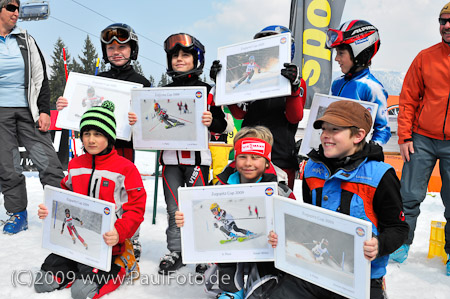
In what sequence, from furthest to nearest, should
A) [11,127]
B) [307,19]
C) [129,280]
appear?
[307,19], [11,127], [129,280]

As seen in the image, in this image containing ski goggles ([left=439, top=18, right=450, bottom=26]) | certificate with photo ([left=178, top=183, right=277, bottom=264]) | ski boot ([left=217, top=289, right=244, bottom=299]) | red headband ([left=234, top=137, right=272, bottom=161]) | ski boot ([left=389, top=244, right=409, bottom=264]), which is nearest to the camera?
certificate with photo ([left=178, top=183, right=277, bottom=264])

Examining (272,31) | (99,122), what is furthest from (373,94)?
(99,122)

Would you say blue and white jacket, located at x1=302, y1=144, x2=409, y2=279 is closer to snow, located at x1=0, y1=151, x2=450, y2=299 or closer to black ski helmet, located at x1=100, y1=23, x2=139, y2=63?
snow, located at x1=0, y1=151, x2=450, y2=299

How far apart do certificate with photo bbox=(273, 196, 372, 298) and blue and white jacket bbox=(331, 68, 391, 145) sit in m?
1.22

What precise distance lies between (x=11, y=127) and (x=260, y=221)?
2.99 metres

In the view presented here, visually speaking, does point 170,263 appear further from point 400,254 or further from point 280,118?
point 400,254

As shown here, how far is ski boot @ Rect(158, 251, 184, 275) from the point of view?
2939mm

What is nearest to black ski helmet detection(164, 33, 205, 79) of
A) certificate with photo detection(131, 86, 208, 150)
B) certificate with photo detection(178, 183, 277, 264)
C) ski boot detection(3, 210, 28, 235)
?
certificate with photo detection(131, 86, 208, 150)

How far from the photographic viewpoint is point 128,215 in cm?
258

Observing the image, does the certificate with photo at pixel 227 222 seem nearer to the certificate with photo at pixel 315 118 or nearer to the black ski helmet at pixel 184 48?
the certificate with photo at pixel 315 118

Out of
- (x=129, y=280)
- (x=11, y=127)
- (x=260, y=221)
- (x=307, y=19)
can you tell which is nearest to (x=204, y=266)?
(x=129, y=280)

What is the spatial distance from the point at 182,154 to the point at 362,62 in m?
1.63

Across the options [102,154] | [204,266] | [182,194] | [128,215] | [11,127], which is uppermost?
[11,127]

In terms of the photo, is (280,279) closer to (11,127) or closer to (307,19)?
(11,127)
